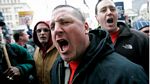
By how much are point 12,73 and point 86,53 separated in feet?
4.86

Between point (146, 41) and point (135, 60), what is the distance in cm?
27

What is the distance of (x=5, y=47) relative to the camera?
3.62 meters

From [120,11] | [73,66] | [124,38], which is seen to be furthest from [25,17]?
[73,66]

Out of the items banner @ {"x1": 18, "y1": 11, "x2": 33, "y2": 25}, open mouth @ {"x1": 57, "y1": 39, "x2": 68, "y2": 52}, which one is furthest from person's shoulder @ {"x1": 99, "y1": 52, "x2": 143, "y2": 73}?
banner @ {"x1": 18, "y1": 11, "x2": 33, "y2": 25}

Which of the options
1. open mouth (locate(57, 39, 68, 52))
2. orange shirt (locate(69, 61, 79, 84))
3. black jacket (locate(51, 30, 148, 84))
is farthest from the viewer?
open mouth (locate(57, 39, 68, 52))

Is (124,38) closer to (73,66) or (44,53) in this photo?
(44,53)

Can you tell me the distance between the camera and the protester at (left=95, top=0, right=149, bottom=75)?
352cm

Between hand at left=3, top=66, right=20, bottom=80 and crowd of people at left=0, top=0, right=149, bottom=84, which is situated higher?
crowd of people at left=0, top=0, right=149, bottom=84

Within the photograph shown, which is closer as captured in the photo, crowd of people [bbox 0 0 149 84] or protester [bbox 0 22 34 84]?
crowd of people [bbox 0 0 149 84]

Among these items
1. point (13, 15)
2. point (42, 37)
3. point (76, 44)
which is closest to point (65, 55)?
point (76, 44)

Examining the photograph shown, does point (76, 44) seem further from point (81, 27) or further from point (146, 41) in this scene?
point (146, 41)

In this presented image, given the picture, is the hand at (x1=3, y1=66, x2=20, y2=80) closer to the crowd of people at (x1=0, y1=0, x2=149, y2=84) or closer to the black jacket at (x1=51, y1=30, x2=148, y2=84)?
the crowd of people at (x1=0, y1=0, x2=149, y2=84)

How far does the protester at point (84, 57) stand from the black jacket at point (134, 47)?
1038mm

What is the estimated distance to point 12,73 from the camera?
11.7ft
